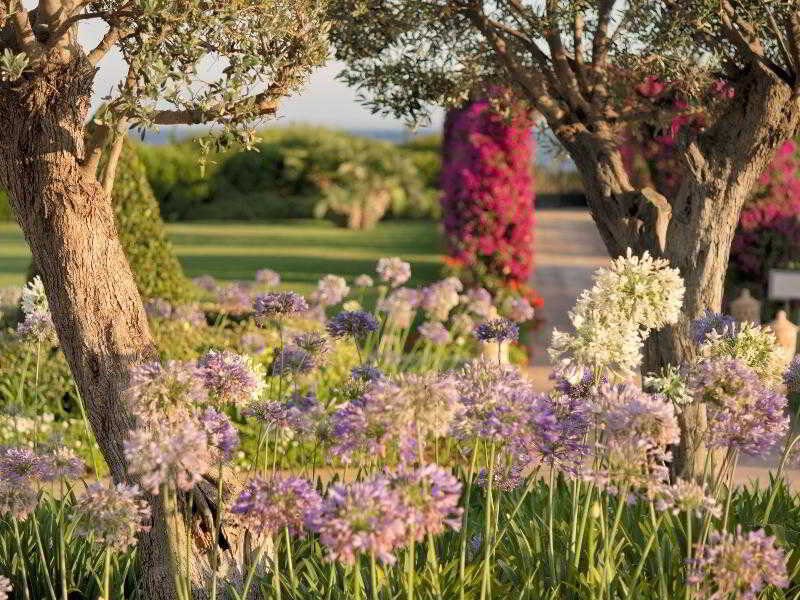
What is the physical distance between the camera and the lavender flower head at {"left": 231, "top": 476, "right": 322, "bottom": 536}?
102 inches

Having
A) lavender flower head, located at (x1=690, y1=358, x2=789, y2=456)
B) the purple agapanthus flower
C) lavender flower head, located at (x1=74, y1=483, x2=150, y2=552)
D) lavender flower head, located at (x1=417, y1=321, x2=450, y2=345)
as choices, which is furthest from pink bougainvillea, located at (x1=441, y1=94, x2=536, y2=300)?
lavender flower head, located at (x1=74, y1=483, x2=150, y2=552)

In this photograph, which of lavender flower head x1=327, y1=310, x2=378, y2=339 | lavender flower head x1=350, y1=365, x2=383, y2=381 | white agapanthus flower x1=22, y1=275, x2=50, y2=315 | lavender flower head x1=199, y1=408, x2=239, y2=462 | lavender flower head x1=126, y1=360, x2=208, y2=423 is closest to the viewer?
lavender flower head x1=126, y1=360, x2=208, y2=423

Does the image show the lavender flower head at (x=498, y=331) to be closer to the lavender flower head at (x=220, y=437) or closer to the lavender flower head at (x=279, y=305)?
the lavender flower head at (x=279, y=305)

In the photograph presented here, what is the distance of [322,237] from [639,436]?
21.9 metres

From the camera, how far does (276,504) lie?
2.60 metres

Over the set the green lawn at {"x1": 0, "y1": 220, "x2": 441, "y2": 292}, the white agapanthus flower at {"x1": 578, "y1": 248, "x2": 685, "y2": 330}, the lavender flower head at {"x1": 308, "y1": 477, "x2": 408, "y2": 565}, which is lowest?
the green lawn at {"x1": 0, "y1": 220, "x2": 441, "y2": 292}

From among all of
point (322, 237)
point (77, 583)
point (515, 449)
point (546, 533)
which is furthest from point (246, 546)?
point (322, 237)

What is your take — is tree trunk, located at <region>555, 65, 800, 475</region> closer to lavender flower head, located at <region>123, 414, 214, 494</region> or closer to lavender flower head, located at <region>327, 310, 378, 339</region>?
lavender flower head, located at <region>327, 310, 378, 339</region>

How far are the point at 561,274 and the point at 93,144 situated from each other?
13.7 m

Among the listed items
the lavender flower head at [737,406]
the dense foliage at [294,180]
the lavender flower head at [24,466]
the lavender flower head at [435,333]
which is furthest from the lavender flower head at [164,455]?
the dense foliage at [294,180]

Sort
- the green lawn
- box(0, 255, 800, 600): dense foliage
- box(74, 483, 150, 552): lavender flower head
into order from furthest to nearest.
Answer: the green lawn → box(74, 483, 150, 552): lavender flower head → box(0, 255, 800, 600): dense foliage

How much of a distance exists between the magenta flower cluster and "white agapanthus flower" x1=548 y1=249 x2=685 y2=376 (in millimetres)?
7868

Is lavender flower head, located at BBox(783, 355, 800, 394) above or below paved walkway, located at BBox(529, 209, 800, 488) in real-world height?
above

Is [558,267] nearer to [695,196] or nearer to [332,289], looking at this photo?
[332,289]
